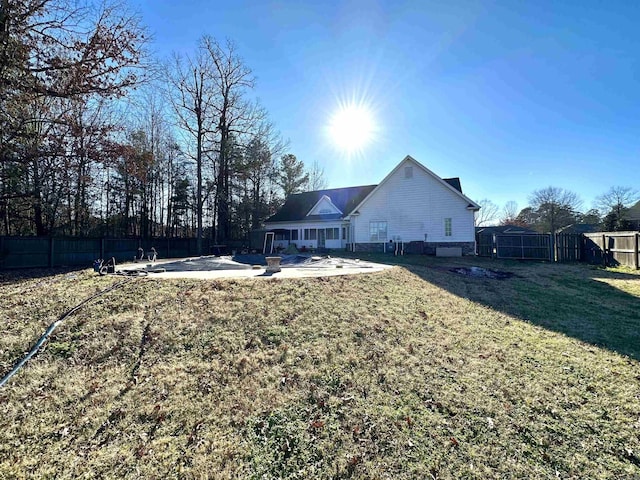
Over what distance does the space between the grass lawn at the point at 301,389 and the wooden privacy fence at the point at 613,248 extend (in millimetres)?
9963

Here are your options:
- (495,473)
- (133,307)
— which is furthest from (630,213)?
(133,307)

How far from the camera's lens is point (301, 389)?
3949 mm

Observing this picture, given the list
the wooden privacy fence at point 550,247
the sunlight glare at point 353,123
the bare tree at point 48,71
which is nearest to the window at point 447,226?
the wooden privacy fence at point 550,247

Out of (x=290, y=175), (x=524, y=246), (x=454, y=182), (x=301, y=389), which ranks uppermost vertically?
(x=290, y=175)

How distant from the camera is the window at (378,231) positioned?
20.6 meters

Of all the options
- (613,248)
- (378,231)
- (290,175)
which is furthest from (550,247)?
(290,175)

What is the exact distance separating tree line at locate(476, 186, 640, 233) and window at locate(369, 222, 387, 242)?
71.3 ft

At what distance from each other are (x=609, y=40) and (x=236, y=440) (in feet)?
49.0

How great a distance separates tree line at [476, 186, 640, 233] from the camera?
30447mm

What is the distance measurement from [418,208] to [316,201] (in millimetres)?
9739

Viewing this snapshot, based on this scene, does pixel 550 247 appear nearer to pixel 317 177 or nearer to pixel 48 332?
pixel 48 332

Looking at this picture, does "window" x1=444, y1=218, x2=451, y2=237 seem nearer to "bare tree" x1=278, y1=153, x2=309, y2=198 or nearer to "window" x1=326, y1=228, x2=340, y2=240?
"window" x1=326, y1=228, x2=340, y2=240

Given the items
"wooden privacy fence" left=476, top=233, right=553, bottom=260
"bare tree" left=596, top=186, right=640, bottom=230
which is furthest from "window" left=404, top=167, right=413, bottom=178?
"bare tree" left=596, top=186, right=640, bottom=230

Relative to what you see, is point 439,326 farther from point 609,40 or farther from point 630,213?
point 630,213
